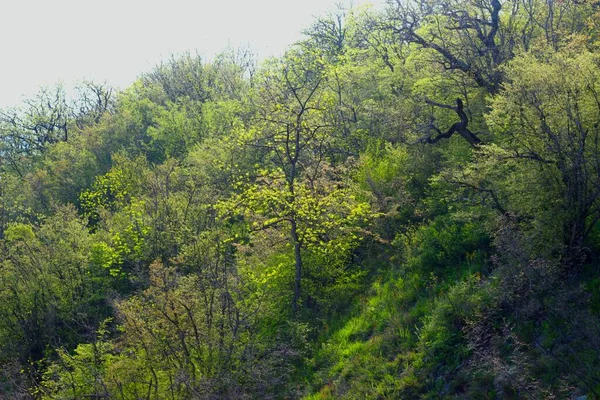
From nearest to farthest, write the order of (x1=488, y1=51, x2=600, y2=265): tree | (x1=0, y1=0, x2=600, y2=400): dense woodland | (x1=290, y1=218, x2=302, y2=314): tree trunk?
(x1=488, y1=51, x2=600, y2=265): tree → (x1=0, y1=0, x2=600, y2=400): dense woodland → (x1=290, y1=218, x2=302, y2=314): tree trunk

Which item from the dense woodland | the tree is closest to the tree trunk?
the dense woodland

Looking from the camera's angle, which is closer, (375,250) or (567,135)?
(567,135)

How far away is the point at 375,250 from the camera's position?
18.4 metres

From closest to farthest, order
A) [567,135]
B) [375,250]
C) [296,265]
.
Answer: [567,135], [296,265], [375,250]

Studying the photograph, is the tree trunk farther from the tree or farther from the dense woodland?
the tree

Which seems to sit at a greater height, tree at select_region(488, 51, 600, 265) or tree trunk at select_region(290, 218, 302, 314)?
tree at select_region(488, 51, 600, 265)

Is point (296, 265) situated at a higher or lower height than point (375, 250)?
higher

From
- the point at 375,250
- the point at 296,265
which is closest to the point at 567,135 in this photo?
the point at 375,250

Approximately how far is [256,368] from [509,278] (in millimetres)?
6389

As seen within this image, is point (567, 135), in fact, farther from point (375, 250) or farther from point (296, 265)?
point (296, 265)

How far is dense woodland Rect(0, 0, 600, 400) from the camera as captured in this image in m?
11.3

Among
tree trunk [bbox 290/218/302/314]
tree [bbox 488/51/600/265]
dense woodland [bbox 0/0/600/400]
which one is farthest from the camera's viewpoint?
tree trunk [bbox 290/218/302/314]

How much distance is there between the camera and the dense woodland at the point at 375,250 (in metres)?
11.3

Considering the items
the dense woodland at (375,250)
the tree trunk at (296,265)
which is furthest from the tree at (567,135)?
the tree trunk at (296,265)
